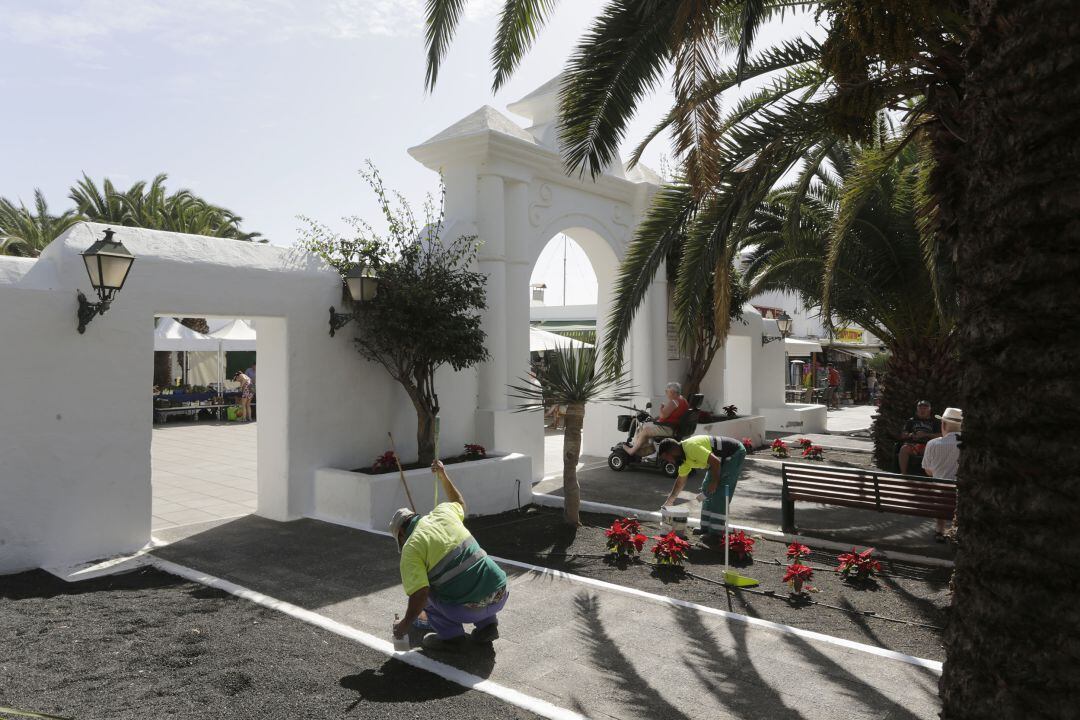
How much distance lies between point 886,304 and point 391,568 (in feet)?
30.7

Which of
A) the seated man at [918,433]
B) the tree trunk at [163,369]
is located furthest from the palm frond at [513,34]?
the tree trunk at [163,369]

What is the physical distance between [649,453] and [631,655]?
734 cm

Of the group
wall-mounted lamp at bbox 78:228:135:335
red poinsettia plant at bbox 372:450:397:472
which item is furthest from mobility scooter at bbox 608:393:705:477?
wall-mounted lamp at bbox 78:228:135:335

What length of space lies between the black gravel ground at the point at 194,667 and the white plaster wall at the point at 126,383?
116cm

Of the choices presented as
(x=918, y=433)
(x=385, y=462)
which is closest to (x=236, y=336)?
(x=385, y=462)

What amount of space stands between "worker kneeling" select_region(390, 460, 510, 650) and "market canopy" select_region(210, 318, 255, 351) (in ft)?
65.2

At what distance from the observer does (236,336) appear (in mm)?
23000

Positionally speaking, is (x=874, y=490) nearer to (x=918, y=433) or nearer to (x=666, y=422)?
(x=918, y=433)

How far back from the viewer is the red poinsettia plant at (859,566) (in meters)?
6.12

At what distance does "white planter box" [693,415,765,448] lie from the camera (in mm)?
14552

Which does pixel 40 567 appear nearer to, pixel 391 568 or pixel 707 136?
pixel 391 568

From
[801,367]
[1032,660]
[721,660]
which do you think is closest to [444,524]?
[721,660]

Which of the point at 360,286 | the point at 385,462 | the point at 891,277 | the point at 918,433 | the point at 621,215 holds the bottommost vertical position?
the point at 385,462

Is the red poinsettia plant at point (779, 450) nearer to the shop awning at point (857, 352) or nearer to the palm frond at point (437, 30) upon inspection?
the palm frond at point (437, 30)
